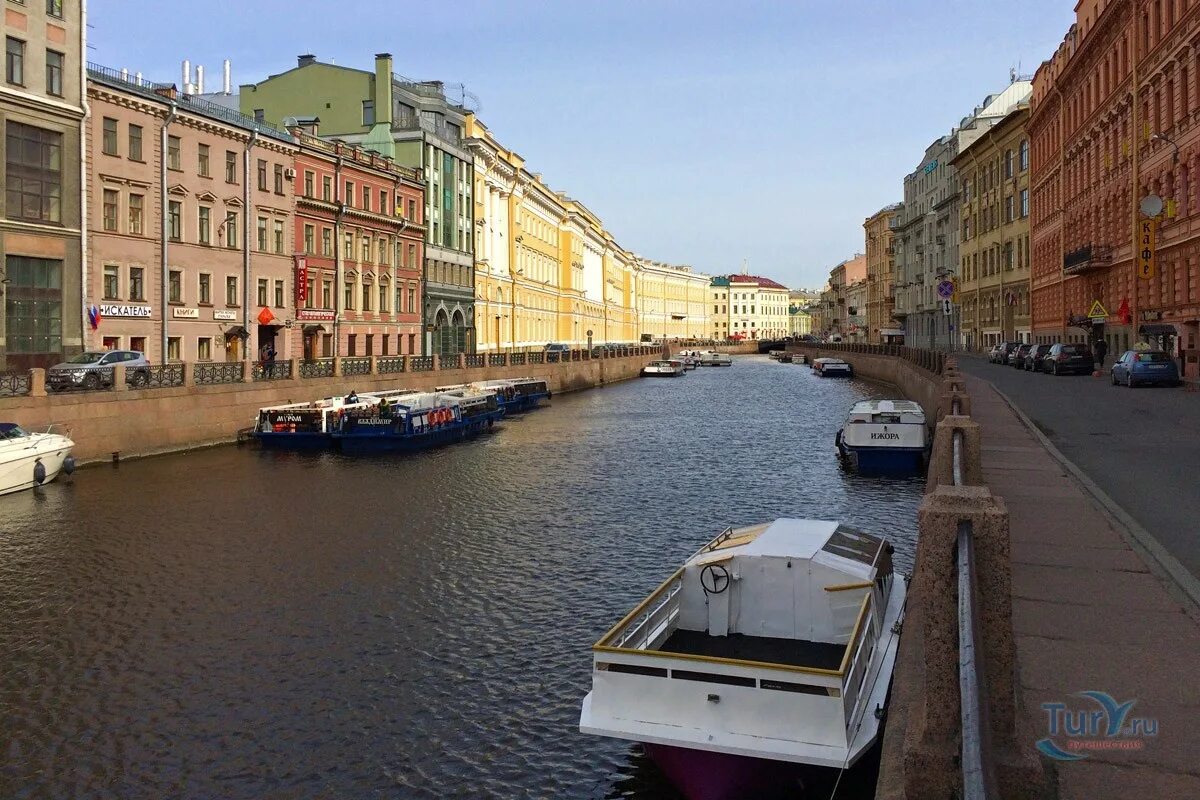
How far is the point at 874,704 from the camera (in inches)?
348

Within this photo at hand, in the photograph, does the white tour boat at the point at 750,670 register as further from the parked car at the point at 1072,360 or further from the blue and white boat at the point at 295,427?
the parked car at the point at 1072,360

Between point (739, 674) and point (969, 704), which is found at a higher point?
point (969, 704)

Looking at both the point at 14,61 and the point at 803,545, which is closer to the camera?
the point at 803,545

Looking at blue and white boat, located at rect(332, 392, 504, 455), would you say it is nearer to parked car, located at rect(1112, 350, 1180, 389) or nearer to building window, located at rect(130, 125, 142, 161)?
building window, located at rect(130, 125, 142, 161)

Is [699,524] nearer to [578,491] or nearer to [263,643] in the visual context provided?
[578,491]

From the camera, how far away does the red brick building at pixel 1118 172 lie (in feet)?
137

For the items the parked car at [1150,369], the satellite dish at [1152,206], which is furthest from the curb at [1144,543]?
the satellite dish at [1152,206]

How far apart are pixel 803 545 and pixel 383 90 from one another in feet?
202

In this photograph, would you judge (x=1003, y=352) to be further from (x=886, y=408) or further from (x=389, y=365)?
(x=389, y=365)

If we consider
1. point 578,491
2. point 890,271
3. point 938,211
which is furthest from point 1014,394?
point 890,271

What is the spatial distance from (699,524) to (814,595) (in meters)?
10.4

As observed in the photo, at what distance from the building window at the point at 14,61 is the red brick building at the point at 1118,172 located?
4512 centimetres

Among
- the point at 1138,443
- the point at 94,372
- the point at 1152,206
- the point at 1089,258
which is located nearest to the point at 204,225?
the point at 94,372

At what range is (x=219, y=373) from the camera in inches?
1431
